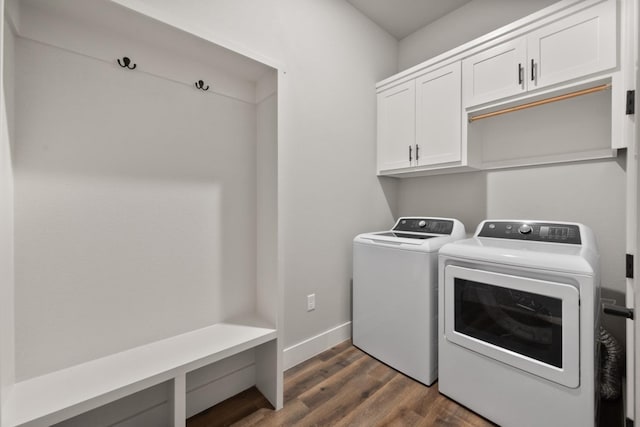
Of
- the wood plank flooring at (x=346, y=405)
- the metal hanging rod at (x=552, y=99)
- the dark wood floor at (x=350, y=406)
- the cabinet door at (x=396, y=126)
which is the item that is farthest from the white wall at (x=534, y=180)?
the wood plank flooring at (x=346, y=405)

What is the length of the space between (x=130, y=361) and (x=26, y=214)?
0.73m

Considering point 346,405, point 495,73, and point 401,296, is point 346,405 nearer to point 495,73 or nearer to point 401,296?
point 401,296

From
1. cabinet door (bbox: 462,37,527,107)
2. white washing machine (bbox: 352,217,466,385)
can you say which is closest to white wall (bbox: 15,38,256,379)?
white washing machine (bbox: 352,217,466,385)

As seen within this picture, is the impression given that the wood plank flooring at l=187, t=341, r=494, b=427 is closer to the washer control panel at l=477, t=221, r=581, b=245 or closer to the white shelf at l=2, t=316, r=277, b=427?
the white shelf at l=2, t=316, r=277, b=427

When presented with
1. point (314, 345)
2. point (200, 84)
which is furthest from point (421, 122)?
point (314, 345)

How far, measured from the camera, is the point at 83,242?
118 centimetres

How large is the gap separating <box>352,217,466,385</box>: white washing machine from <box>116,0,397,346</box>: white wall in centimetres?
25

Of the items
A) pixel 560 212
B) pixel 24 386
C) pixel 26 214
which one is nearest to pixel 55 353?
pixel 24 386

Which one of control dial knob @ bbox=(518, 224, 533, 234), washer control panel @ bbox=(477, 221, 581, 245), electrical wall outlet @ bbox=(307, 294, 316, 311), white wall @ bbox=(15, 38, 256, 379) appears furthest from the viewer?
electrical wall outlet @ bbox=(307, 294, 316, 311)

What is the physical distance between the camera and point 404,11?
2.37 metres

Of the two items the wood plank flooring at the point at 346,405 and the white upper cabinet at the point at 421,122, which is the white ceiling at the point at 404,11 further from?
the wood plank flooring at the point at 346,405

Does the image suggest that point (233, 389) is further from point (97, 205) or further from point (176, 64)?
point (176, 64)

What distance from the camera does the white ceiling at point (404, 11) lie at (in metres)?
2.27

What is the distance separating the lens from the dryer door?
1.17 meters
